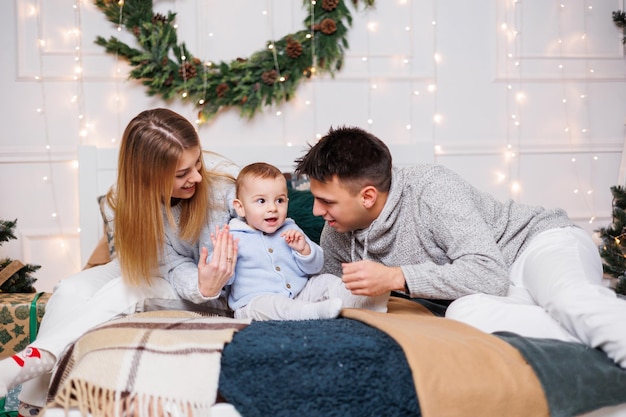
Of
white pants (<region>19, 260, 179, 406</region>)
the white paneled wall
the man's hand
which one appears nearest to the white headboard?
the white paneled wall

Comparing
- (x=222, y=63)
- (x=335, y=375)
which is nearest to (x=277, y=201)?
(x=335, y=375)

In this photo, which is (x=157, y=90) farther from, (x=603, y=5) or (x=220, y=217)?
(x=603, y=5)

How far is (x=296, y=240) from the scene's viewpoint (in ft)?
6.21

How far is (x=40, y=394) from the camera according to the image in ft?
5.72

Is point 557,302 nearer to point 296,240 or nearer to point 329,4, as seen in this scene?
point 296,240

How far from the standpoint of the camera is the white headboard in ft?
9.39

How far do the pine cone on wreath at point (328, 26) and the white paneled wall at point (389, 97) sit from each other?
0.13 m

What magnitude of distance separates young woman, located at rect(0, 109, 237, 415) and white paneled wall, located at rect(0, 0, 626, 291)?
1.02 m

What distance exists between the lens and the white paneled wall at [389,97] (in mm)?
2973

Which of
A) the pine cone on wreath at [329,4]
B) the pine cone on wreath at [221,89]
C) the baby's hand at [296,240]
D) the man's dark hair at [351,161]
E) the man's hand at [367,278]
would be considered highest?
the pine cone on wreath at [329,4]

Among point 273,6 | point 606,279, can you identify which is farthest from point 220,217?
point 606,279

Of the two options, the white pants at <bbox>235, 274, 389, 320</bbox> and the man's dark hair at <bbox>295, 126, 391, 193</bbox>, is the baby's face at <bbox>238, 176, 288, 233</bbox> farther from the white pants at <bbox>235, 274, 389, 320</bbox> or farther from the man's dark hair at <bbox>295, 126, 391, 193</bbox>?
the white pants at <bbox>235, 274, 389, 320</bbox>

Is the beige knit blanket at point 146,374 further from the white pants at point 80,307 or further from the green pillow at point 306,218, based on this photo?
the green pillow at point 306,218

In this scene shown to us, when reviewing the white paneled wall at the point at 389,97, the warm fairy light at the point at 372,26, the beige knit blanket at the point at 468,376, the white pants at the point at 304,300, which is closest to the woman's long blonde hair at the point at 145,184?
the white pants at the point at 304,300
